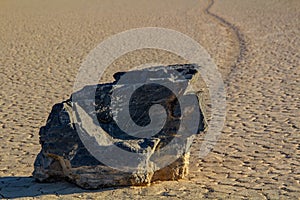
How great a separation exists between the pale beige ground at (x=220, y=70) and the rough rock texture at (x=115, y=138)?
0.38 ft

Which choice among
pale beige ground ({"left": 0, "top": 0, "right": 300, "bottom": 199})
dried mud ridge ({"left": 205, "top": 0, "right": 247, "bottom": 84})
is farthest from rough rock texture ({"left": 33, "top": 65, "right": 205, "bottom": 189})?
dried mud ridge ({"left": 205, "top": 0, "right": 247, "bottom": 84})

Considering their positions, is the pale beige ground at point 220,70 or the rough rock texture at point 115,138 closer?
the rough rock texture at point 115,138

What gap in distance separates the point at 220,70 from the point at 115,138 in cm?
687

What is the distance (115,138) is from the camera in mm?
4922

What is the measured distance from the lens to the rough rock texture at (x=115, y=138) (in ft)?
15.6

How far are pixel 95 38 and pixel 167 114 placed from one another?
11237mm

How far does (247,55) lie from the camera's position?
1319 cm

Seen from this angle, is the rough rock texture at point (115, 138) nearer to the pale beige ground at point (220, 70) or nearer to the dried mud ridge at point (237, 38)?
the pale beige ground at point (220, 70)

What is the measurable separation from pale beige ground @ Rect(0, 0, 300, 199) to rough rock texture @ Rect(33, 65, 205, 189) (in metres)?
0.12

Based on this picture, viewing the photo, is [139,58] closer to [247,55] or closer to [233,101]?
[247,55]

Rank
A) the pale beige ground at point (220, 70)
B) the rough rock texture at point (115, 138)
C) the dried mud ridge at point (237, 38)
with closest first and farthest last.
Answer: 1. the rough rock texture at point (115, 138)
2. the pale beige ground at point (220, 70)
3. the dried mud ridge at point (237, 38)

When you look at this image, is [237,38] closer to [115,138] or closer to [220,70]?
[220,70]

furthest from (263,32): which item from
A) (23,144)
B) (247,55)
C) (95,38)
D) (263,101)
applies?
(23,144)

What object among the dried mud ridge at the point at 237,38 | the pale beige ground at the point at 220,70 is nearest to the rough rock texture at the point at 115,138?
the pale beige ground at the point at 220,70
